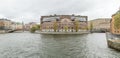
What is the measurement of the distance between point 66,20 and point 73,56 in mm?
134253

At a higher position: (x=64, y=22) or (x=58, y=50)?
(x=64, y=22)

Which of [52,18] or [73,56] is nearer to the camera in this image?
[73,56]

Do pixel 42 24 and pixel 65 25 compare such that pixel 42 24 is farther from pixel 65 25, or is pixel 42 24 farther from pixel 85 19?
pixel 85 19

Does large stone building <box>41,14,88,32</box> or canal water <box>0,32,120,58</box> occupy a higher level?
large stone building <box>41,14,88,32</box>

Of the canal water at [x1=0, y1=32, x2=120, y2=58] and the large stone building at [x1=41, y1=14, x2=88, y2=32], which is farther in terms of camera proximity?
the large stone building at [x1=41, y1=14, x2=88, y2=32]

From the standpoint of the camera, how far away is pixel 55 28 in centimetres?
14675

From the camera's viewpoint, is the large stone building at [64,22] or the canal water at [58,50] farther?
the large stone building at [64,22]

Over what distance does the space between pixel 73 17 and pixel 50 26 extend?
84.2 feet

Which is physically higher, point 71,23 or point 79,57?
point 71,23

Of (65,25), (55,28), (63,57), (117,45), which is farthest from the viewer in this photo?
(65,25)

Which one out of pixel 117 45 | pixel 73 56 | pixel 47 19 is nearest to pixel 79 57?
pixel 73 56

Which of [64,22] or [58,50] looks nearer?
[58,50]

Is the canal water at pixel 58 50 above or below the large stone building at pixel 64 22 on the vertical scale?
below

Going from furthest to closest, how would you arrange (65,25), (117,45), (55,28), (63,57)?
(65,25), (55,28), (117,45), (63,57)
